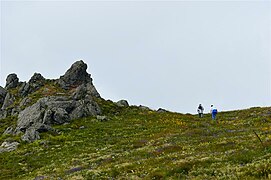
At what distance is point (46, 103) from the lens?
2596 inches

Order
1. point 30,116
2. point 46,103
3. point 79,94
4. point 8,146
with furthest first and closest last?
point 79,94
point 46,103
point 30,116
point 8,146

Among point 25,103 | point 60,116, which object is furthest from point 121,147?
point 25,103

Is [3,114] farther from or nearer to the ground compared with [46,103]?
nearer to the ground

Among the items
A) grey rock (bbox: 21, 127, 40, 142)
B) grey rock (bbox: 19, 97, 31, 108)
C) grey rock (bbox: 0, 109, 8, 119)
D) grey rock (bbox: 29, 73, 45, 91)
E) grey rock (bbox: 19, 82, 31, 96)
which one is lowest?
grey rock (bbox: 21, 127, 40, 142)

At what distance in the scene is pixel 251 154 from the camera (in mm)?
23344

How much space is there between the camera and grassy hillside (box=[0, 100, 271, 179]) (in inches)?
844

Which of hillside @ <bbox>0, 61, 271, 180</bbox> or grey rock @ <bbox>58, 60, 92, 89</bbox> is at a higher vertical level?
grey rock @ <bbox>58, 60, 92, 89</bbox>

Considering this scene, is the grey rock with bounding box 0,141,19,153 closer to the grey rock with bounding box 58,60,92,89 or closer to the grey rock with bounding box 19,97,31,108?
the grey rock with bounding box 19,97,31,108

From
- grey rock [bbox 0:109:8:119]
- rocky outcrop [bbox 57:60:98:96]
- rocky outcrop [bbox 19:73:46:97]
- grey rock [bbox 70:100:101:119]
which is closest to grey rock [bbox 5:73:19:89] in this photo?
rocky outcrop [bbox 19:73:46:97]

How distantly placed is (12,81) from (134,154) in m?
72.6

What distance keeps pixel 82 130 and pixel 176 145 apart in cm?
2403

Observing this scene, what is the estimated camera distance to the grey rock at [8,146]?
45.8 m

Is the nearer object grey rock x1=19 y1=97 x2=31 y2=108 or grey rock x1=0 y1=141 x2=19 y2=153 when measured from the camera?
grey rock x1=0 y1=141 x2=19 y2=153

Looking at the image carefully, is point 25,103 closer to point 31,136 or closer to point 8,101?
point 8,101
